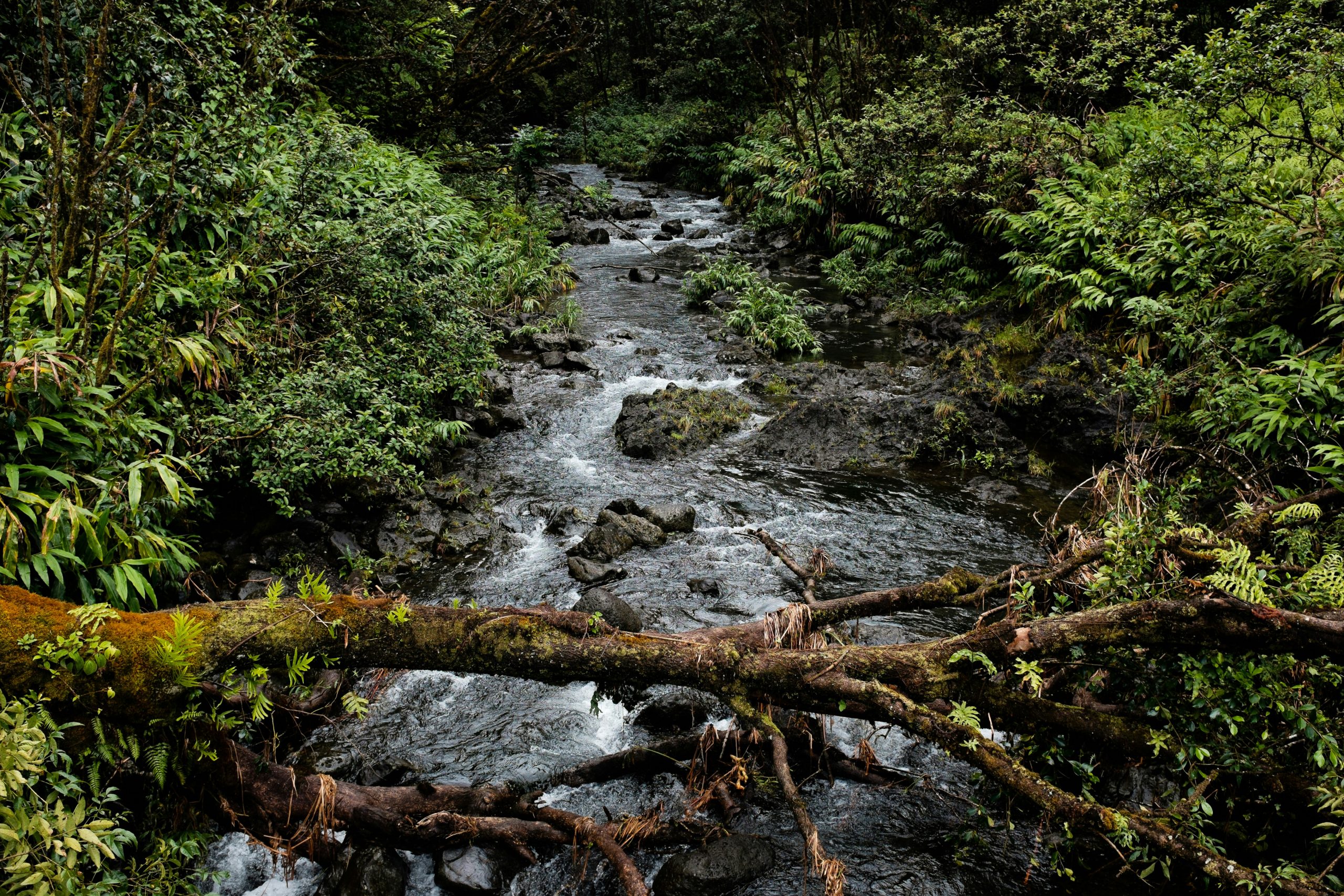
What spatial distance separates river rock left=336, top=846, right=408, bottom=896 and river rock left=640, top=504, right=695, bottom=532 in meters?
5.20

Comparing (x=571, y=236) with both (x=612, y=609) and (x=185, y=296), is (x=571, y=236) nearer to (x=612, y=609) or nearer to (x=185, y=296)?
(x=185, y=296)

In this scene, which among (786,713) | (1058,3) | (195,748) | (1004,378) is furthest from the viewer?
(1058,3)

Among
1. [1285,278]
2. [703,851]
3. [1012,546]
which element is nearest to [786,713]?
[703,851]

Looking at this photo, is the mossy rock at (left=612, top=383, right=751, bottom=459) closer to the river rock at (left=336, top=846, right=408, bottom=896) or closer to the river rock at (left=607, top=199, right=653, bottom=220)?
the river rock at (left=336, top=846, right=408, bottom=896)

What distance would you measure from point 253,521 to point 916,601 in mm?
6727

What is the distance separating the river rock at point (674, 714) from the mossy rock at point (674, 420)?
5638mm

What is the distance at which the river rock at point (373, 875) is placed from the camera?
14.4 ft

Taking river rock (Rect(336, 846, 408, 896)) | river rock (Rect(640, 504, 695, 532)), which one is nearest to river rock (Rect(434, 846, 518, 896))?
river rock (Rect(336, 846, 408, 896))

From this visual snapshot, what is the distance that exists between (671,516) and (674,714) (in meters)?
3.65

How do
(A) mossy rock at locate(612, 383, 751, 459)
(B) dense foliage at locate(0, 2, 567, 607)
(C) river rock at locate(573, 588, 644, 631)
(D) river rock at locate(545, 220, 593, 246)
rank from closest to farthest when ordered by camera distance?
(B) dense foliage at locate(0, 2, 567, 607) → (C) river rock at locate(573, 588, 644, 631) → (A) mossy rock at locate(612, 383, 751, 459) → (D) river rock at locate(545, 220, 593, 246)

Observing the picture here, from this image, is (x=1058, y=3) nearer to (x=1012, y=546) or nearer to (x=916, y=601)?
(x=1012, y=546)

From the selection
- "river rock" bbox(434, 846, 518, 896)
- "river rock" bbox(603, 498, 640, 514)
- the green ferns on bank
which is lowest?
"river rock" bbox(603, 498, 640, 514)

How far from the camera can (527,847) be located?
184 inches

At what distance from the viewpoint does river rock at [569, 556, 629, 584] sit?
26.8 feet
